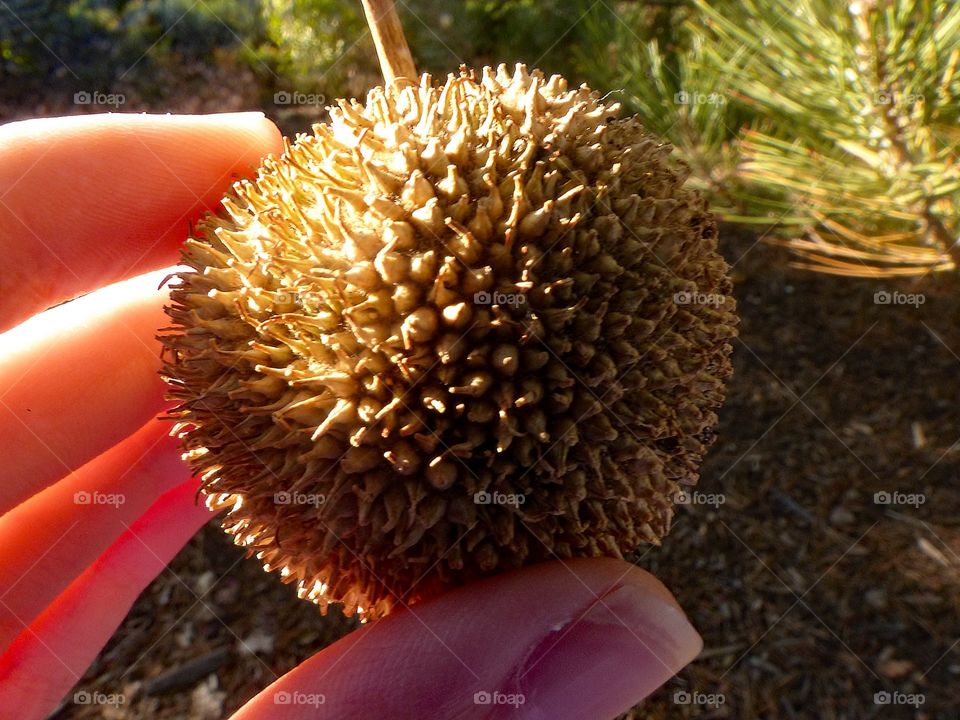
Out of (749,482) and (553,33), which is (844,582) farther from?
(553,33)

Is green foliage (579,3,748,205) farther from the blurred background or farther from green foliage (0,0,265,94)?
green foliage (0,0,265,94)

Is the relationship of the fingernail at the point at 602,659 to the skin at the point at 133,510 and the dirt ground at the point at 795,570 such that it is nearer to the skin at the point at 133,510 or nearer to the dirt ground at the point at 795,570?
the skin at the point at 133,510

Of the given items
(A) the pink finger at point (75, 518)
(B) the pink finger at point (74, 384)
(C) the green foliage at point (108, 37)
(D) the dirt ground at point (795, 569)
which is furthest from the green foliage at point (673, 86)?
(C) the green foliage at point (108, 37)

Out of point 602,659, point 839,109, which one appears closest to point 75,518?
point 602,659

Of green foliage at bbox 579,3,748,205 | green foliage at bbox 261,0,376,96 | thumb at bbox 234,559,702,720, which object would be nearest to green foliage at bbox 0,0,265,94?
green foliage at bbox 261,0,376,96

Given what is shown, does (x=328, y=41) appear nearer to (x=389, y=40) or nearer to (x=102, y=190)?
(x=102, y=190)

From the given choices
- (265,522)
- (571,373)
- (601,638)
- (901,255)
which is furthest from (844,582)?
(265,522)
